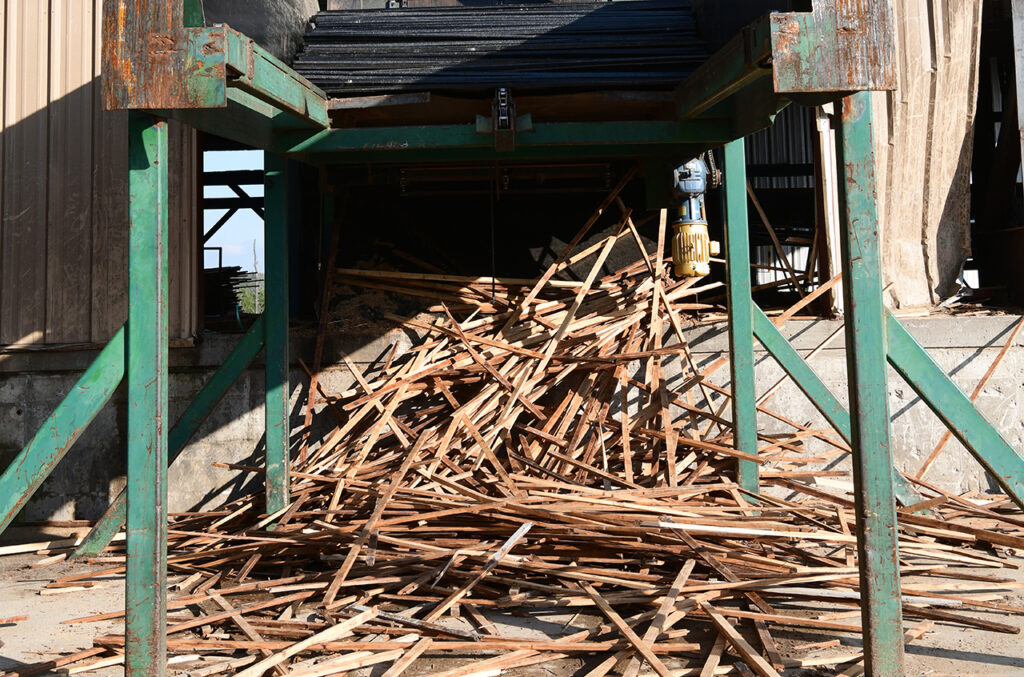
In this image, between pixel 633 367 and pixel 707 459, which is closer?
pixel 707 459

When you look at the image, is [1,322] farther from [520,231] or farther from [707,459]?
[707,459]

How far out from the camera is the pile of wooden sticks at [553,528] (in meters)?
3.60

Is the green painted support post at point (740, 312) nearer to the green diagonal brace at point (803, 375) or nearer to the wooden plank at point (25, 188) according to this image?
the green diagonal brace at point (803, 375)

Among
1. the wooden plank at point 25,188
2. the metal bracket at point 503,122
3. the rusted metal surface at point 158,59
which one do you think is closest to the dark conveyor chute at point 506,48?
the metal bracket at point 503,122

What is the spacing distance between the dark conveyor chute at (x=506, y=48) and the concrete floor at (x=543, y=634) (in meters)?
3.14

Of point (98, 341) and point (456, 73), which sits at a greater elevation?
point (456, 73)

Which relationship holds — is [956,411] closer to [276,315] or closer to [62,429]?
[62,429]

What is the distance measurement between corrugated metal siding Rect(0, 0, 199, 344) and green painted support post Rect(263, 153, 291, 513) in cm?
124

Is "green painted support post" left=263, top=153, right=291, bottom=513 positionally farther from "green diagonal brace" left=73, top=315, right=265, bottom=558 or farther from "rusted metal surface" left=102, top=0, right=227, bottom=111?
"rusted metal surface" left=102, top=0, right=227, bottom=111

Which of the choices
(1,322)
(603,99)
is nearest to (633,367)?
(603,99)

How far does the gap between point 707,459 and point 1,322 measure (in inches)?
219

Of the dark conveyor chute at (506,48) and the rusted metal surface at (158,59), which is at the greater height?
the dark conveyor chute at (506,48)

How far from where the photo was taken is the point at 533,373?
6348 mm

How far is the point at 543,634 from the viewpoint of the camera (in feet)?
12.4
